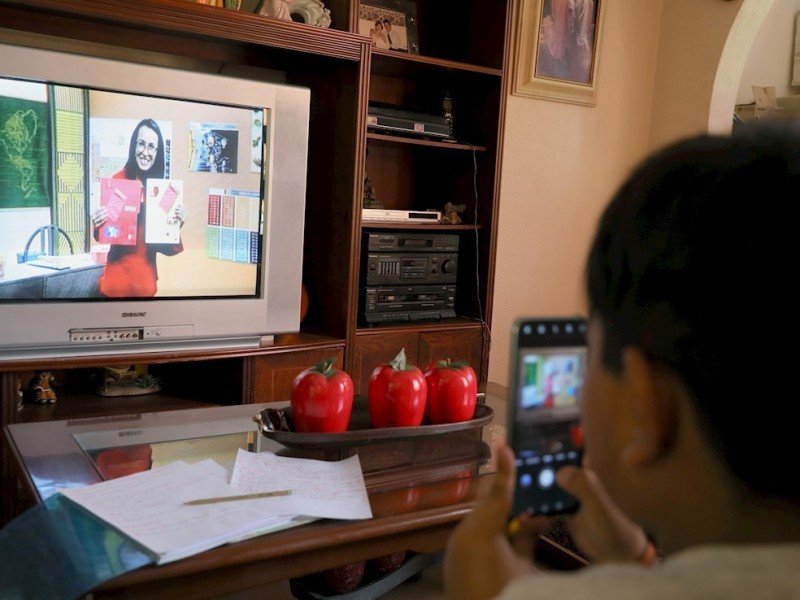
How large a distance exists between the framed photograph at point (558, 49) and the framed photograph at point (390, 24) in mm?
484

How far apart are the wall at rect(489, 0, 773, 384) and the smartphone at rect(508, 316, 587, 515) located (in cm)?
271

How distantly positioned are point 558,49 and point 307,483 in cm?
273

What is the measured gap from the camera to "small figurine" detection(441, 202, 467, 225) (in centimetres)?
317

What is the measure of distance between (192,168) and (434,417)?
1288mm

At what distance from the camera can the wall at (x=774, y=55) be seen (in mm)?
3772

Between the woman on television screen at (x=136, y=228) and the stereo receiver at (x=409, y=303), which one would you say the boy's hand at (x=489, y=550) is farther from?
the stereo receiver at (x=409, y=303)

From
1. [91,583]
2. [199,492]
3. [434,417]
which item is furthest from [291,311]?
[91,583]

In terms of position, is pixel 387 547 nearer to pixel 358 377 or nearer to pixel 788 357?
pixel 788 357

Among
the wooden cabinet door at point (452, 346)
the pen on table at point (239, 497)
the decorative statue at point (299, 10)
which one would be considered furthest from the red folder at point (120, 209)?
the pen on table at point (239, 497)

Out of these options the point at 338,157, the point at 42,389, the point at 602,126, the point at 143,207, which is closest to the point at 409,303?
the point at 338,157

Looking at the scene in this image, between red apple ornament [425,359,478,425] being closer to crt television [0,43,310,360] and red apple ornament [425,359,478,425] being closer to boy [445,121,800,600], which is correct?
boy [445,121,800,600]

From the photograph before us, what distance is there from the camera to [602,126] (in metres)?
3.75

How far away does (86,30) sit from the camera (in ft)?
8.46

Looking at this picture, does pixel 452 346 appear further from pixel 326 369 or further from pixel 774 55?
pixel 774 55
